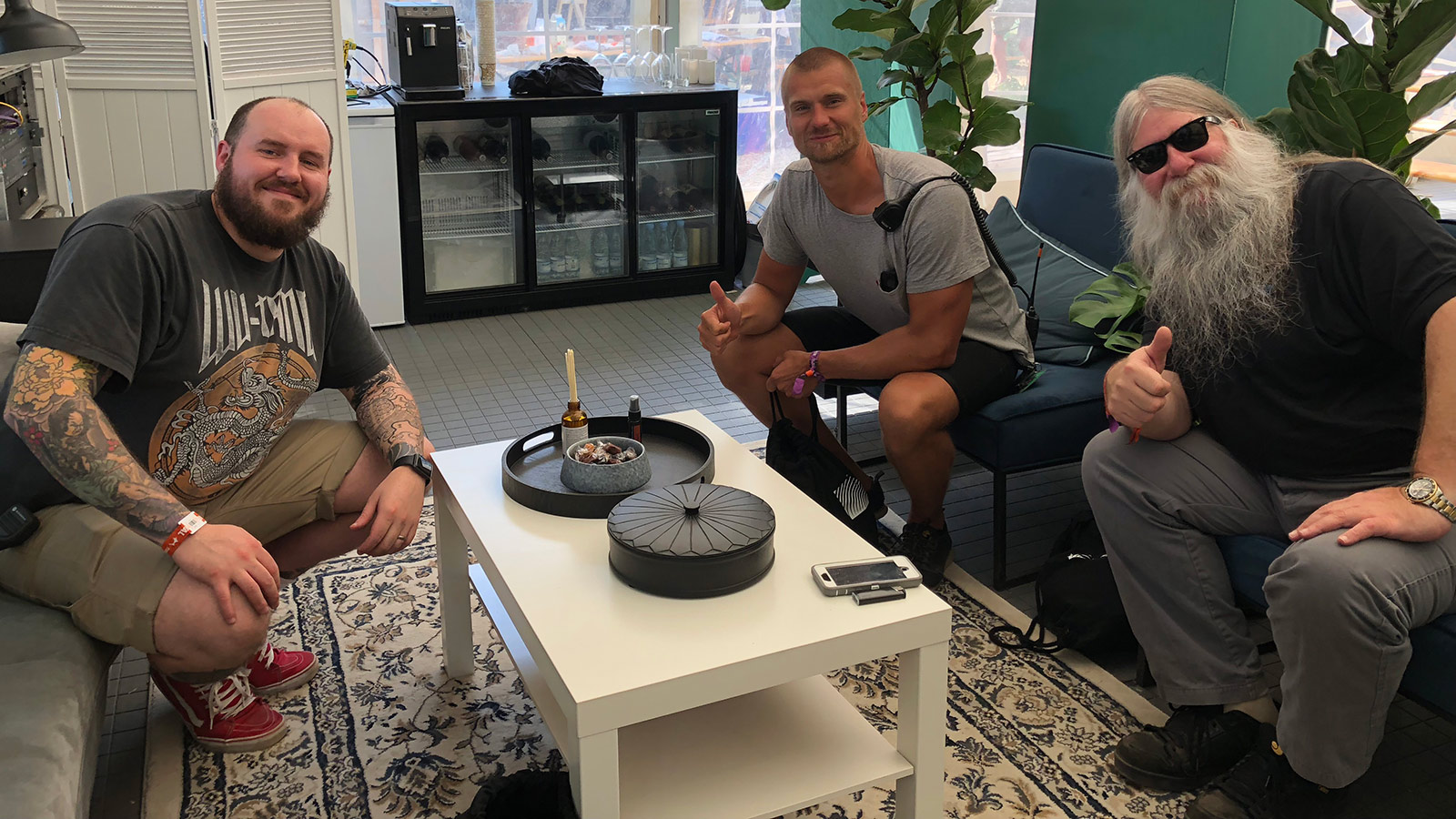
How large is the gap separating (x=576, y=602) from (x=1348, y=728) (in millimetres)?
1173

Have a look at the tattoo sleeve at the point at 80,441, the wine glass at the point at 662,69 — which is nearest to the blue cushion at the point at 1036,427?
the tattoo sleeve at the point at 80,441

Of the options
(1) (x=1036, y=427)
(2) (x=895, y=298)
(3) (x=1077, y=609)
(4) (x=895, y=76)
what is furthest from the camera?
(4) (x=895, y=76)

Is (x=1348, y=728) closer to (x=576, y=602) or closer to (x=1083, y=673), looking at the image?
(x=1083, y=673)

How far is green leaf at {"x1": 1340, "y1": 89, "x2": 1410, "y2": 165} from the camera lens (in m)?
2.39

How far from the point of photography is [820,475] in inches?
107

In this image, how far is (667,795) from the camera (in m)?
1.68

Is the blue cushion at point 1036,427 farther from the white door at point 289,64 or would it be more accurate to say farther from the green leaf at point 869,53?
the white door at point 289,64

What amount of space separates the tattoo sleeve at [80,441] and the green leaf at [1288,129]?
92.4 inches

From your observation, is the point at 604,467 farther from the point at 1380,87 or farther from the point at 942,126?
the point at 942,126

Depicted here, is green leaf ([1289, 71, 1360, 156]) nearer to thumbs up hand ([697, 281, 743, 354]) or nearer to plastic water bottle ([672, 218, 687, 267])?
thumbs up hand ([697, 281, 743, 354])

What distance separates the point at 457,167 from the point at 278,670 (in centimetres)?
288

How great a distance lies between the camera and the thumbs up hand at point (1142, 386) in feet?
6.70

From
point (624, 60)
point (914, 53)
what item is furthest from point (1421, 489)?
point (624, 60)

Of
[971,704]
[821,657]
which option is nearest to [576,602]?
[821,657]
